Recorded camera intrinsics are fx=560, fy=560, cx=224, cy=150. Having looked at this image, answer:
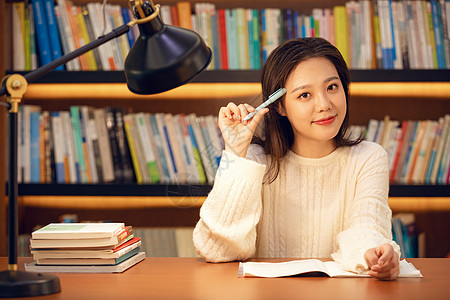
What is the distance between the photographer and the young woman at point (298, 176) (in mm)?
1441

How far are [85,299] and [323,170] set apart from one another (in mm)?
873

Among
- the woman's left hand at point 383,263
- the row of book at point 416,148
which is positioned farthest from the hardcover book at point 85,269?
the row of book at point 416,148

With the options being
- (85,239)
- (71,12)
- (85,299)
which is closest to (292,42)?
(85,239)

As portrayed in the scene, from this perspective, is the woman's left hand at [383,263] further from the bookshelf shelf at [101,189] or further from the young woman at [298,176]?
the bookshelf shelf at [101,189]

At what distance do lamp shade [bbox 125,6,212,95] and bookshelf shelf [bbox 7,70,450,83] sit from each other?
1108mm

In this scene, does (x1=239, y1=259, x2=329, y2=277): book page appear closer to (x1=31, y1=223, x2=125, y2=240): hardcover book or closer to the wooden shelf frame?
(x1=31, y1=223, x2=125, y2=240): hardcover book

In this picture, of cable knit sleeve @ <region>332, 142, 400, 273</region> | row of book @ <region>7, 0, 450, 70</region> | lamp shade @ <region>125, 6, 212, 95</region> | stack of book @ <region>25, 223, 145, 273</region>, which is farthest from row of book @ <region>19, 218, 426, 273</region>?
row of book @ <region>7, 0, 450, 70</region>

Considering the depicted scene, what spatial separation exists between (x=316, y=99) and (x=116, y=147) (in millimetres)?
1043

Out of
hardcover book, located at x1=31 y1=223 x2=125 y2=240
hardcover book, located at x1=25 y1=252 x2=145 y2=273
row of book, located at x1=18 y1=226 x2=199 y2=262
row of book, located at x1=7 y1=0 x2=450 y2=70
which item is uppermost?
row of book, located at x1=7 y1=0 x2=450 y2=70

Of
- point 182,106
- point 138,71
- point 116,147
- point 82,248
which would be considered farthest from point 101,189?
point 138,71

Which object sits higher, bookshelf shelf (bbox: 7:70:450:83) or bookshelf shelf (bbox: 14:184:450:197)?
bookshelf shelf (bbox: 7:70:450:83)

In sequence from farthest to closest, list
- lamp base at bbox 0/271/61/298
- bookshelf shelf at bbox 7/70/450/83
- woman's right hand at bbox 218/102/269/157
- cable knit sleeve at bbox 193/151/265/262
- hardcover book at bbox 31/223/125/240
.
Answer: bookshelf shelf at bbox 7/70/450/83, woman's right hand at bbox 218/102/269/157, cable knit sleeve at bbox 193/151/265/262, hardcover book at bbox 31/223/125/240, lamp base at bbox 0/271/61/298

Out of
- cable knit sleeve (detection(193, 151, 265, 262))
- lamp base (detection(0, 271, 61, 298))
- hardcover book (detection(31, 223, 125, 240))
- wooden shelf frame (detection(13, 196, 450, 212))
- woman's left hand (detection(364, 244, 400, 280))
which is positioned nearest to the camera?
lamp base (detection(0, 271, 61, 298))

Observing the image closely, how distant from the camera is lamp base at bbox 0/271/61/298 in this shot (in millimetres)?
986
